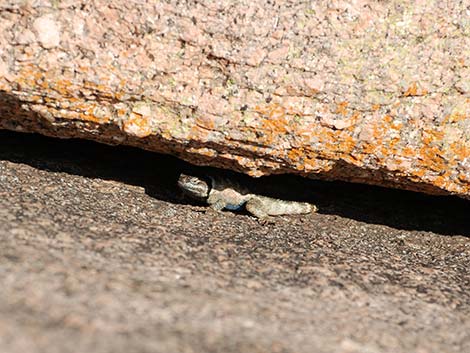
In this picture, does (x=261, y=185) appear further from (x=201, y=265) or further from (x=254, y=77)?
(x=201, y=265)

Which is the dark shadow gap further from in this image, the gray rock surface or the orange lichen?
the orange lichen

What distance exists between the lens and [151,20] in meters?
4.12

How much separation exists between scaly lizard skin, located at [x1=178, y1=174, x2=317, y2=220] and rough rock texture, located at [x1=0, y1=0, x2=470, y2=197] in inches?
34.7

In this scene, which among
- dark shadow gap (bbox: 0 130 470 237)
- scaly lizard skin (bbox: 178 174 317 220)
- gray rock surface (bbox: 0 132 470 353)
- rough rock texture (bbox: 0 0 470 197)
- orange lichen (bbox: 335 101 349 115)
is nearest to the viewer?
gray rock surface (bbox: 0 132 470 353)

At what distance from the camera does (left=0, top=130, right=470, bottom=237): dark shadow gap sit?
521 cm

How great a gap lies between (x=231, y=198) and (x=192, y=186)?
1.10ft

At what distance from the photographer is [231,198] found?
549 cm

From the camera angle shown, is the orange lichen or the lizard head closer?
the orange lichen

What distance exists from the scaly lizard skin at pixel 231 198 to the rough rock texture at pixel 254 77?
88 centimetres

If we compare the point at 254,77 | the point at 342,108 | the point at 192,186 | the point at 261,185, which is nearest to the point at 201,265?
the point at 254,77

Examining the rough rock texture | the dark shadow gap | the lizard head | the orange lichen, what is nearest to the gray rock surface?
the dark shadow gap

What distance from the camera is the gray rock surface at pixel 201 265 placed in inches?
119

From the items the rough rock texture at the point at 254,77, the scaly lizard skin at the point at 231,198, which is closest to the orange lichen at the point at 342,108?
the rough rock texture at the point at 254,77

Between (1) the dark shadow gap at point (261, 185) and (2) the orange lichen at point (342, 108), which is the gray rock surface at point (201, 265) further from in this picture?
(2) the orange lichen at point (342, 108)
